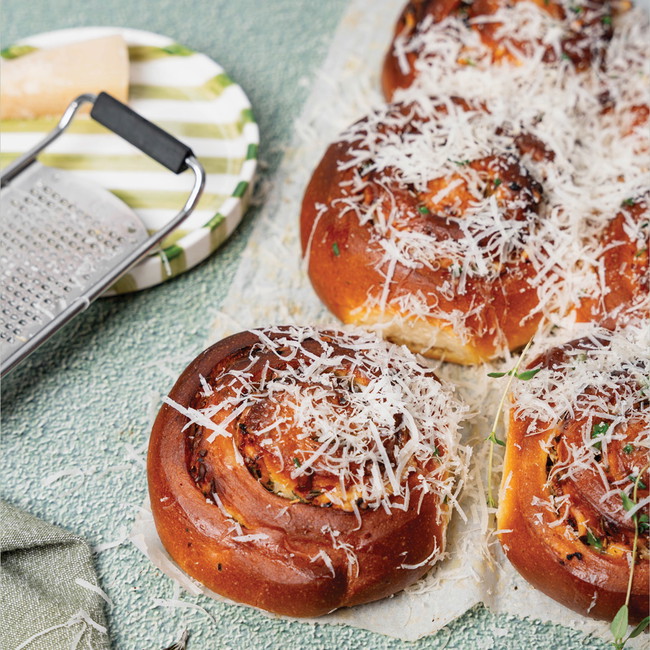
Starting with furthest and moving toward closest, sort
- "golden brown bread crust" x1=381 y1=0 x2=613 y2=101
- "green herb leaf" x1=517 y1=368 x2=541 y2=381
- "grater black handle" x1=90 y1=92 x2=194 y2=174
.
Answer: "golden brown bread crust" x1=381 y1=0 x2=613 y2=101 → "grater black handle" x1=90 y1=92 x2=194 y2=174 → "green herb leaf" x1=517 y1=368 x2=541 y2=381

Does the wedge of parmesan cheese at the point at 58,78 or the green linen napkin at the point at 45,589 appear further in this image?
the wedge of parmesan cheese at the point at 58,78

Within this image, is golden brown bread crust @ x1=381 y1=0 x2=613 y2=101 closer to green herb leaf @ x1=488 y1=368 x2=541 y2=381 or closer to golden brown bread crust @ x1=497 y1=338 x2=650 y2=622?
green herb leaf @ x1=488 y1=368 x2=541 y2=381

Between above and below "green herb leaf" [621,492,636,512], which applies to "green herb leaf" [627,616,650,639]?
below

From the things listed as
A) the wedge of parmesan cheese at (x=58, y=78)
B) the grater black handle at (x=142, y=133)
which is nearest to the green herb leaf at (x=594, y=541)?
the grater black handle at (x=142, y=133)

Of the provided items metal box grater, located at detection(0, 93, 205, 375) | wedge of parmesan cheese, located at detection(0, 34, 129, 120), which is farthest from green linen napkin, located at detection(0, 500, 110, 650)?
wedge of parmesan cheese, located at detection(0, 34, 129, 120)

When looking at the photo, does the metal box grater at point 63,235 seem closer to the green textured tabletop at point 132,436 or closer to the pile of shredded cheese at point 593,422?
the green textured tabletop at point 132,436

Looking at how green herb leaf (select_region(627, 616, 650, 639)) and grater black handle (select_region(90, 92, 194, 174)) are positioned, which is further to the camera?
grater black handle (select_region(90, 92, 194, 174))

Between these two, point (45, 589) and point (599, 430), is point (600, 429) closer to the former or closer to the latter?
point (599, 430)
